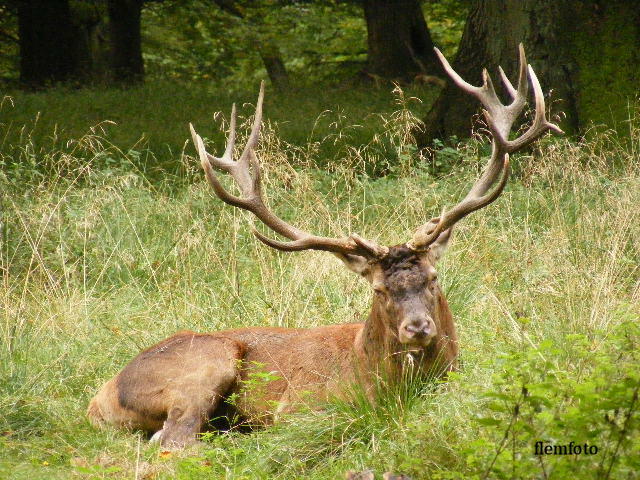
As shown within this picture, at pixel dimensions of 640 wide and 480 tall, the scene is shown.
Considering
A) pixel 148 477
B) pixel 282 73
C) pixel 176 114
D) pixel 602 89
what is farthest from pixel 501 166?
pixel 282 73

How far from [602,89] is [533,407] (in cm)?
809

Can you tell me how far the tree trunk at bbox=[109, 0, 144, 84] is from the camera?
67.2ft

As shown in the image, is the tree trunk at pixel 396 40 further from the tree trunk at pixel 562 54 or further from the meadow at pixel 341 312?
the meadow at pixel 341 312

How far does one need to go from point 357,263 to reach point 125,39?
50.6ft

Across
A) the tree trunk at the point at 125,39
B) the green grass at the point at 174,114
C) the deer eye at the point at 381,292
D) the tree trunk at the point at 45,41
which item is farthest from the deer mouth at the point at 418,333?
the tree trunk at the point at 125,39

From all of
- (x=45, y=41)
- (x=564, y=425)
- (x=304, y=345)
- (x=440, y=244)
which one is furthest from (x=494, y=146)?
(x=45, y=41)

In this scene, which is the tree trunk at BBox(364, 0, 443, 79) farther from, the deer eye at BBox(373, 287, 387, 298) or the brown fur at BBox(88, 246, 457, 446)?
the deer eye at BBox(373, 287, 387, 298)

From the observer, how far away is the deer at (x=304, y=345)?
605cm

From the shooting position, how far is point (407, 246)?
6152 mm

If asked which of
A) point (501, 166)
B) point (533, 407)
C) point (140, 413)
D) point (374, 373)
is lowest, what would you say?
point (140, 413)

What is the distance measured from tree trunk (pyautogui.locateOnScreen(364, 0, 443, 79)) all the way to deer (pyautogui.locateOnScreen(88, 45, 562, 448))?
1147cm

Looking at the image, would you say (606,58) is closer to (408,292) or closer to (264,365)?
(408,292)

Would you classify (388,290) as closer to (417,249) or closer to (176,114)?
(417,249)

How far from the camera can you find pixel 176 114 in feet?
53.1
